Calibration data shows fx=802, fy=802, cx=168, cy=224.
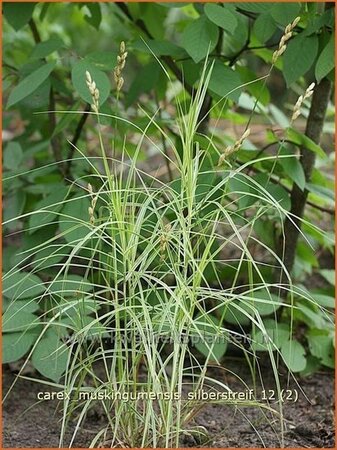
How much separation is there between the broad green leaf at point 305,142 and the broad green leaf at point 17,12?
29.6 inches

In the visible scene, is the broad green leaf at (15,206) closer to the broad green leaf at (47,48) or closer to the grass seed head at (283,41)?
the broad green leaf at (47,48)

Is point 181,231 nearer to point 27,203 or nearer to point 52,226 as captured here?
point 52,226

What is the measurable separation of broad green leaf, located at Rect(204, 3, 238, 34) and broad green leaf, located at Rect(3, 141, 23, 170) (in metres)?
0.82

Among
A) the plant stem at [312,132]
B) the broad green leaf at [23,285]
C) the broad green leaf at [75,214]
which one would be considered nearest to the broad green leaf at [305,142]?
the plant stem at [312,132]

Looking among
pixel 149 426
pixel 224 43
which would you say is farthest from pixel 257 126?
pixel 149 426

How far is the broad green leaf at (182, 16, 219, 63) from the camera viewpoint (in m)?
1.71

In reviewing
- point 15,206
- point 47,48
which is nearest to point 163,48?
point 47,48

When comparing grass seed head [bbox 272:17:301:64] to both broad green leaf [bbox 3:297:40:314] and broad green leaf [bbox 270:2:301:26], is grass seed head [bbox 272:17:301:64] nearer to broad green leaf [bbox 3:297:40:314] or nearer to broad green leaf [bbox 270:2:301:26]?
broad green leaf [bbox 270:2:301:26]

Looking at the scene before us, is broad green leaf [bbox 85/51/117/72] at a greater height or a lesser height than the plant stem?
greater

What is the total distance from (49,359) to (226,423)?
0.44m

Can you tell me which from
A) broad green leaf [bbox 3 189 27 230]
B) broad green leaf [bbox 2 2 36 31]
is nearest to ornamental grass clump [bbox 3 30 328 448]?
broad green leaf [bbox 3 189 27 230]

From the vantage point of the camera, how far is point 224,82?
1.75m

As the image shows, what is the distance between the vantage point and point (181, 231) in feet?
4.62

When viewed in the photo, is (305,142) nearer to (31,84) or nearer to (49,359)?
(31,84)
